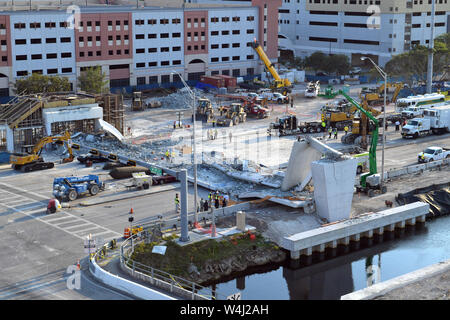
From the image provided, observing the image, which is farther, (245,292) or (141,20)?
(141,20)

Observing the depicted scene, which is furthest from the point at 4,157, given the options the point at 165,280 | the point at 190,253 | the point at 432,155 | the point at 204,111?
the point at 432,155

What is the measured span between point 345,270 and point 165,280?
479 inches

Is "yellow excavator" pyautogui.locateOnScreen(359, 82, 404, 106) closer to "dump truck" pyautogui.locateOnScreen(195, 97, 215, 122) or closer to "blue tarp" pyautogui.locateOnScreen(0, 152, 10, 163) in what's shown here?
"dump truck" pyautogui.locateOnScreen(195, 97, 215, 122)

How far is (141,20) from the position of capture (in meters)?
117

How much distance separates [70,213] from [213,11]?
7418cm

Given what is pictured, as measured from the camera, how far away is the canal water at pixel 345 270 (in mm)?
44812

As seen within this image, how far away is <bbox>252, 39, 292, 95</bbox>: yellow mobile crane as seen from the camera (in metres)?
115

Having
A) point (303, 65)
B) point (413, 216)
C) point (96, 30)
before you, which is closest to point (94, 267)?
point (413, 216)

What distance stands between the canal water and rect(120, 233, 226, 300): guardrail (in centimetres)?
119

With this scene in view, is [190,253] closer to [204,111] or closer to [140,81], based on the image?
[204,111]

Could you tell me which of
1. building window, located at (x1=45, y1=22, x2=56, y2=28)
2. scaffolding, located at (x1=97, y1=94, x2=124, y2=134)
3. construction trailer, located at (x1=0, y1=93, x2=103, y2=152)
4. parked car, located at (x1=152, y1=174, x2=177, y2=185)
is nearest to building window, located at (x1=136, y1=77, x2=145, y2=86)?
building window, located at (x1=45, y1=22, x2=56, y2=28)

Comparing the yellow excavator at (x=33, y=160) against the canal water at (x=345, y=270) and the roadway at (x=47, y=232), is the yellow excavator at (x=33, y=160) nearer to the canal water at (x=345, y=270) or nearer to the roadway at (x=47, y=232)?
the roadway at (x=47, y=232)

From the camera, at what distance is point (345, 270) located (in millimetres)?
48406

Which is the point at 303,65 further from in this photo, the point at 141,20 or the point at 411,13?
the point at 141,20
